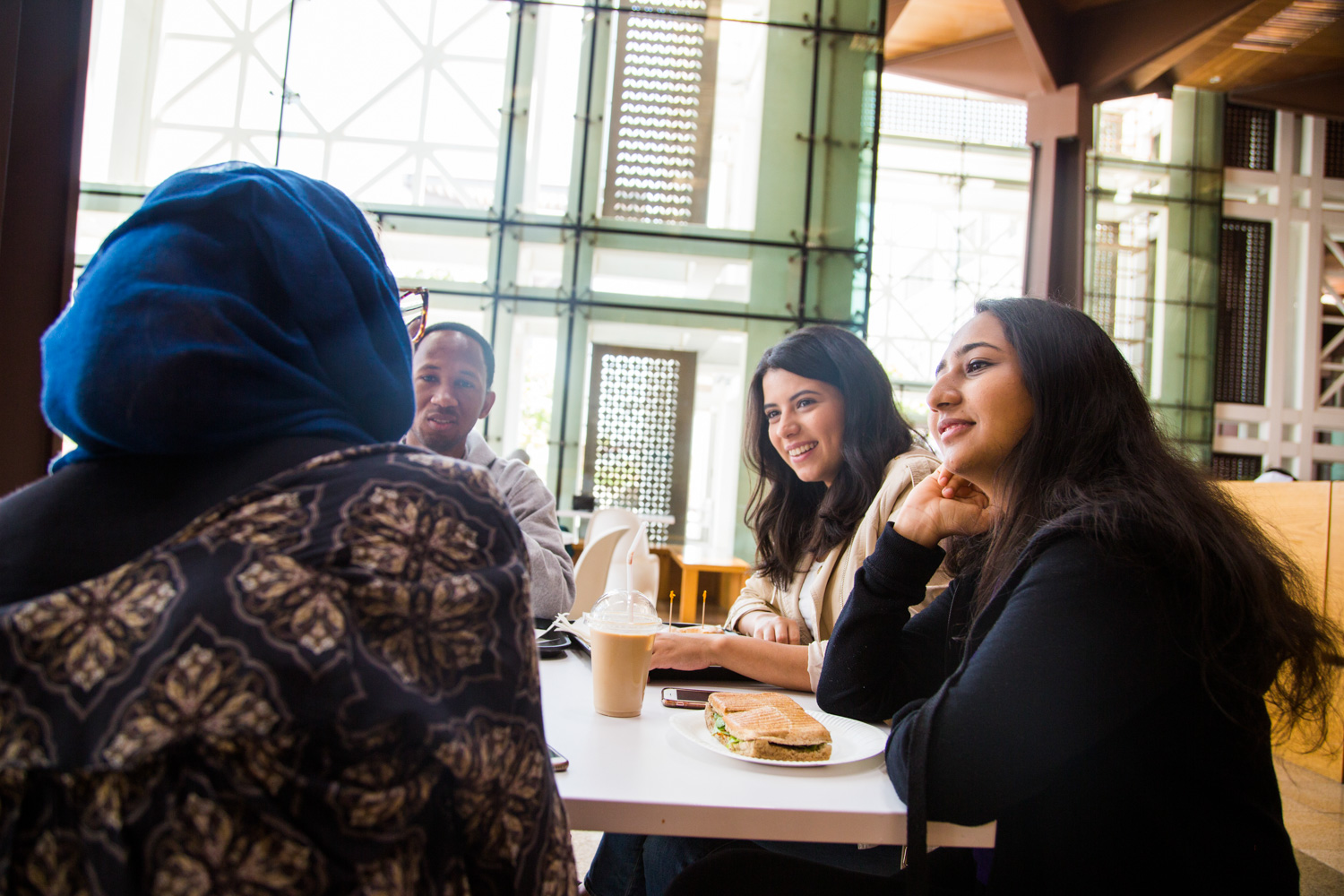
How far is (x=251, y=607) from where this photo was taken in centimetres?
55

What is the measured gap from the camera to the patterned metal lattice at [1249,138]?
32.1 feet

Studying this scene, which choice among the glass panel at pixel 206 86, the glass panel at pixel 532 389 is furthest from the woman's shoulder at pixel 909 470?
the glass panel at pixel 206 86

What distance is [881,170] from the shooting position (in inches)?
532

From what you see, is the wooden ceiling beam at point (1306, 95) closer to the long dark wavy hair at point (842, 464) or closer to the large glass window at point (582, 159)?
the large glass window at point (582, 159)

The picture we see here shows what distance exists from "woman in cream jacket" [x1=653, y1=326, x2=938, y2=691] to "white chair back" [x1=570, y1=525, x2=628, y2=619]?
1.61 meters

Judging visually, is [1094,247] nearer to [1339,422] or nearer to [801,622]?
[1339,422]

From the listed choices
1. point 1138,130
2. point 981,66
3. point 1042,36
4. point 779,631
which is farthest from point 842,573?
point 1138,130

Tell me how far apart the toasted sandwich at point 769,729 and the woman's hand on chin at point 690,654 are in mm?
266

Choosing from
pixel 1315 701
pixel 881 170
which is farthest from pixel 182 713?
pixel 881 170

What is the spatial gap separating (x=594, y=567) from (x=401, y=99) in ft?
15.2

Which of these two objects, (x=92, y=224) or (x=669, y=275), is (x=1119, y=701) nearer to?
(x=669, y=275)

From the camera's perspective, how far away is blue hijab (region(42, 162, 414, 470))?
2.03ft

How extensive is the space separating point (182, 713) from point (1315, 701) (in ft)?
4.44

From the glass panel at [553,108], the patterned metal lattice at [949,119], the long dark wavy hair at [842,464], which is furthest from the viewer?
the patterned metal lattice at [949,119]
